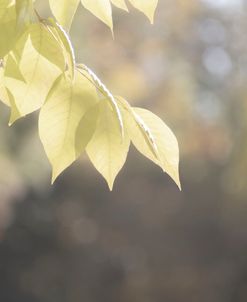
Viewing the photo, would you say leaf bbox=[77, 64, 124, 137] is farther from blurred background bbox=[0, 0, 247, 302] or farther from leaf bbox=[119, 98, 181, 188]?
blurred background bbox=[0, 0, 247, 302]

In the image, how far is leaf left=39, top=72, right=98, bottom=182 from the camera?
114 cm

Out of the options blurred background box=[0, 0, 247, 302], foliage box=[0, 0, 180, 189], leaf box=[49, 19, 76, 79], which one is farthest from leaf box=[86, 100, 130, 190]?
blurred background box=[0, 0, 247, 302]

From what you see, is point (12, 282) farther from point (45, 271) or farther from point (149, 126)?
point (149, 126)

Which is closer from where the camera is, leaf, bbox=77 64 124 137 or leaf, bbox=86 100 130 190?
leaf, bbox=77 64 124 137

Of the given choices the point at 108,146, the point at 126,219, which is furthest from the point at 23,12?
the point at 126,219

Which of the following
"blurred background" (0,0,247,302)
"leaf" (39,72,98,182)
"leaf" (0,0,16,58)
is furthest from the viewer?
"blurred background" (0,0,247,302)

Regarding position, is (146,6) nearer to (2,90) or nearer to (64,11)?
(64,11)

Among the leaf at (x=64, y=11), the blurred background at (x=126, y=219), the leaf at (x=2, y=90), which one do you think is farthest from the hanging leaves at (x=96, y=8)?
the blurred background at (x=126, y=219)

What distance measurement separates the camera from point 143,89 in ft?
50.0

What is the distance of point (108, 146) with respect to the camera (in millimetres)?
1189

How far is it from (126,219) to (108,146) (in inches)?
449

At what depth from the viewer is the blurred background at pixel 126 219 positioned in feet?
37.1

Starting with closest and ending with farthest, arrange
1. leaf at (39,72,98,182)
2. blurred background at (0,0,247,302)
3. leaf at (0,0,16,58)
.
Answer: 1. leaf at (0,0,16,58)
2. leaf at (39,72,98,182)
3. blurred background at (0,0,247,302)

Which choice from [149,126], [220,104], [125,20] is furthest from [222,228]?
[149,126]
